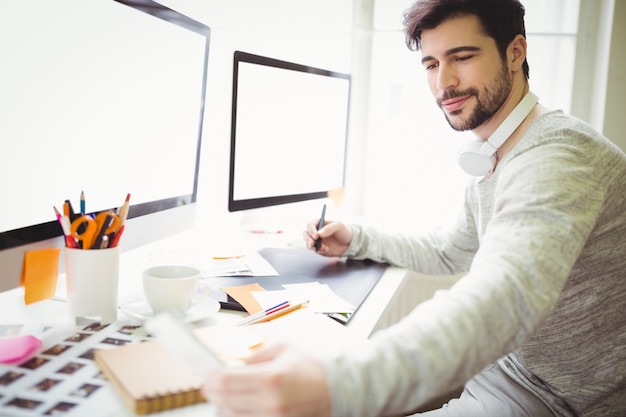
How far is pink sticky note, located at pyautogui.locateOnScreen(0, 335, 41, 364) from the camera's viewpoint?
2.04 feet

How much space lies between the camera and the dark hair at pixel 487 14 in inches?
41.3

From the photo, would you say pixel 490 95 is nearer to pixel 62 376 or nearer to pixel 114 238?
pixel 114 238

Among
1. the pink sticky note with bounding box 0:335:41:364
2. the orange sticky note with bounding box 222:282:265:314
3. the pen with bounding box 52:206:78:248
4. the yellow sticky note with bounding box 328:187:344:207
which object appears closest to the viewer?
the pink sticky note with bounding box 0:335:41:364

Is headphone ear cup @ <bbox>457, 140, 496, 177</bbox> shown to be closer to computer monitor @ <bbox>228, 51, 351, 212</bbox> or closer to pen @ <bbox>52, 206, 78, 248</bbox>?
computer monitor @ <bbox>228, 51, 351, 212</bbox>

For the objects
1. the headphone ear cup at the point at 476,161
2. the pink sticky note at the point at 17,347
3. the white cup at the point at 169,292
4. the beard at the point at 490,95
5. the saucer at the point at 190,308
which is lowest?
the pink sticky note at the point at 17,347

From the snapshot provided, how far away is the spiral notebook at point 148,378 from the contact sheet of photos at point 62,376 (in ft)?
0.06

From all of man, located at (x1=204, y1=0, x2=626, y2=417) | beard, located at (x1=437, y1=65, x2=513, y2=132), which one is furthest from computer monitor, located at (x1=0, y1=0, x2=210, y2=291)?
beard, located at (x1=437, y1=65, x2=513, y2=132)

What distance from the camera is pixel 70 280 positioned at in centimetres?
75

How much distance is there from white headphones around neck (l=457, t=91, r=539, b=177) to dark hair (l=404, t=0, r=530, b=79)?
14 cm

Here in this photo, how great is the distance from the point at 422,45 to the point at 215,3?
1060mm

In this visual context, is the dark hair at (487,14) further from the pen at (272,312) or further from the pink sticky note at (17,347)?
the pink sticky note at (17,347)

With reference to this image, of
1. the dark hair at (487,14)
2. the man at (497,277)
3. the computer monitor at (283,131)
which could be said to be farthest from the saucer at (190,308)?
the dark hair at (487,14)

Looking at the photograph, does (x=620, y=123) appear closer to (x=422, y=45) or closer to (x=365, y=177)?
(x=365, y=177)

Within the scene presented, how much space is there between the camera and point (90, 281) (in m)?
0.75
